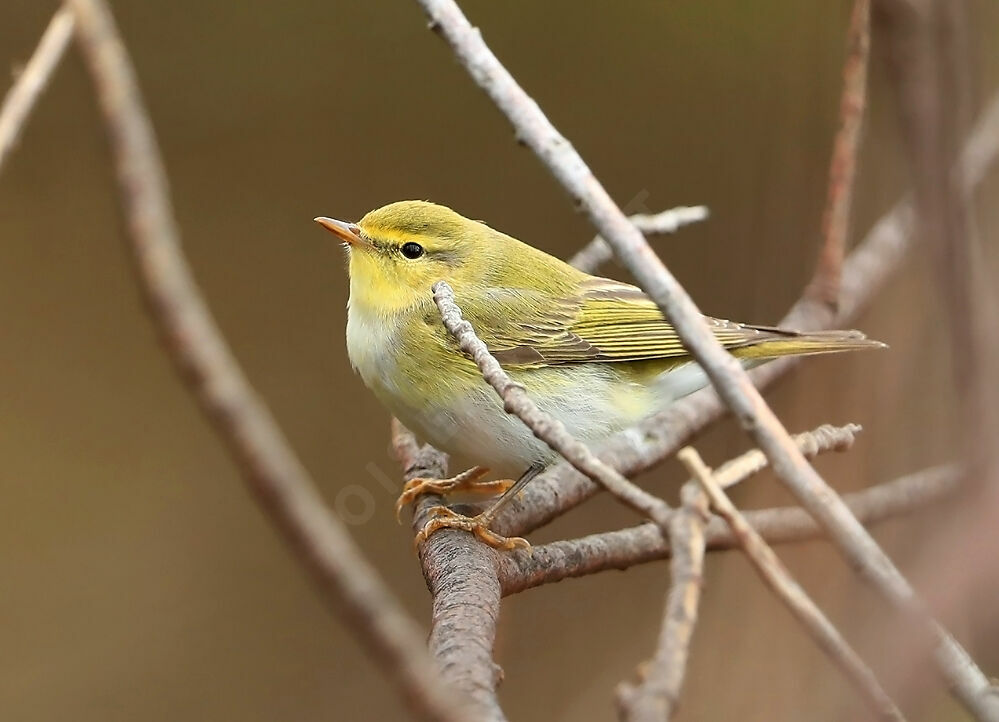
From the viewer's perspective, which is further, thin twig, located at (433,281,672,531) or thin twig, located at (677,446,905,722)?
thin twig, located at (433,281,672,531)

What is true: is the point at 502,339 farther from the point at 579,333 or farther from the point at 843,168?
the point at 843,168

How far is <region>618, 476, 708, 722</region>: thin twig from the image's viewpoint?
0.59 metres

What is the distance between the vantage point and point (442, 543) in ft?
6.06

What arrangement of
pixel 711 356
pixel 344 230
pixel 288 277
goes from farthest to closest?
pixel 288 277
pixel 344 230
pixel 711 356

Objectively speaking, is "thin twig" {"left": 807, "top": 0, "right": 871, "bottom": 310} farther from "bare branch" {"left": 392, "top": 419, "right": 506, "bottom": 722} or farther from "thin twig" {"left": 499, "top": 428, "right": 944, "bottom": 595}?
"bare branch" {"left": 392, "top": 419, "right": 506, "bottom": 722}

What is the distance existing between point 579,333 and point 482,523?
55 centimetres

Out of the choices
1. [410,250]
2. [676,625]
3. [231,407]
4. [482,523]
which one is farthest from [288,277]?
[231,407]

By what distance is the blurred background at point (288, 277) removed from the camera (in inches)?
128

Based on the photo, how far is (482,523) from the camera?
77.4 inches

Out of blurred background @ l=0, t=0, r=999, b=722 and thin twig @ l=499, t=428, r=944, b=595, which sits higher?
blurred background @ l=0, t=0, r=999, b=722

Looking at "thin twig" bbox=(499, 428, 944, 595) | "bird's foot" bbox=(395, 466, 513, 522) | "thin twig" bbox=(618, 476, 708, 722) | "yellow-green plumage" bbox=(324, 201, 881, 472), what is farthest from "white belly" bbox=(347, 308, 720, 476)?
"thin twig" bbox=(618, 476, 708, 722)

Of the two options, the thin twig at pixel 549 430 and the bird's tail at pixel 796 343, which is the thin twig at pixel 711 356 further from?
the bird's tail at pixel 796 343

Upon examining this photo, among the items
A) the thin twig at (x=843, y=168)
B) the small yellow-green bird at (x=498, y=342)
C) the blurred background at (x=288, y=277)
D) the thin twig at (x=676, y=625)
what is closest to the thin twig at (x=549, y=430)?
the thin twig at (x=676, y=625)

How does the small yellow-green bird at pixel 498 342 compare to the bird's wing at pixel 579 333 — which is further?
the bird's wing at pixel 579 333
